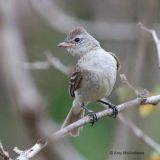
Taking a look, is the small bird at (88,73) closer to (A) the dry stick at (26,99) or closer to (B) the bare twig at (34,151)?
(A) the dry stick at (26,99)

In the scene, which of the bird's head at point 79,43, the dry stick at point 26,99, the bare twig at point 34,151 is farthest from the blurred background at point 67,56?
the bare twig at point 34,151

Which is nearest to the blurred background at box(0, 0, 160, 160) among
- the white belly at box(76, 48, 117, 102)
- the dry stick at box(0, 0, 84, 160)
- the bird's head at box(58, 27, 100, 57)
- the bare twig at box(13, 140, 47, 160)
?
the bird's head at box(58, 27, 100, 57)

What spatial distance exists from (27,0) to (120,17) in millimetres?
1612

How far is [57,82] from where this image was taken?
825 cm

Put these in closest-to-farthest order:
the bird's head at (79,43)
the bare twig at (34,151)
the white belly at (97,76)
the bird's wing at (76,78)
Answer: the bare twig at (34,151) → the white belly at (97,76) → the bird's wing at (76,78) → the bird's head at (79,43)

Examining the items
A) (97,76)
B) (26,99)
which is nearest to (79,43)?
(97,76)

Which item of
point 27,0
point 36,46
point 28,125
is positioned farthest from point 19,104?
point 36,46

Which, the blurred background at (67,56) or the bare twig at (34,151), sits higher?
the blurred background at (67,56)

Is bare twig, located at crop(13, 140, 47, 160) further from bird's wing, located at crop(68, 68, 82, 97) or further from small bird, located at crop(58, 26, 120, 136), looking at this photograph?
bird's wing, located at crop(68, 68, 82, 97)

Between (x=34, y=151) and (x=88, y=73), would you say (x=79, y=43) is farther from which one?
(x=34, y=151)

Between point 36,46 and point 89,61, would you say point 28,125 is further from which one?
point 36,46

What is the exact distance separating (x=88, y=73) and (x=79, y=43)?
0.47 metres

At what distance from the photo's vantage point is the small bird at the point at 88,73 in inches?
196

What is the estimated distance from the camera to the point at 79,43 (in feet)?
18.0
